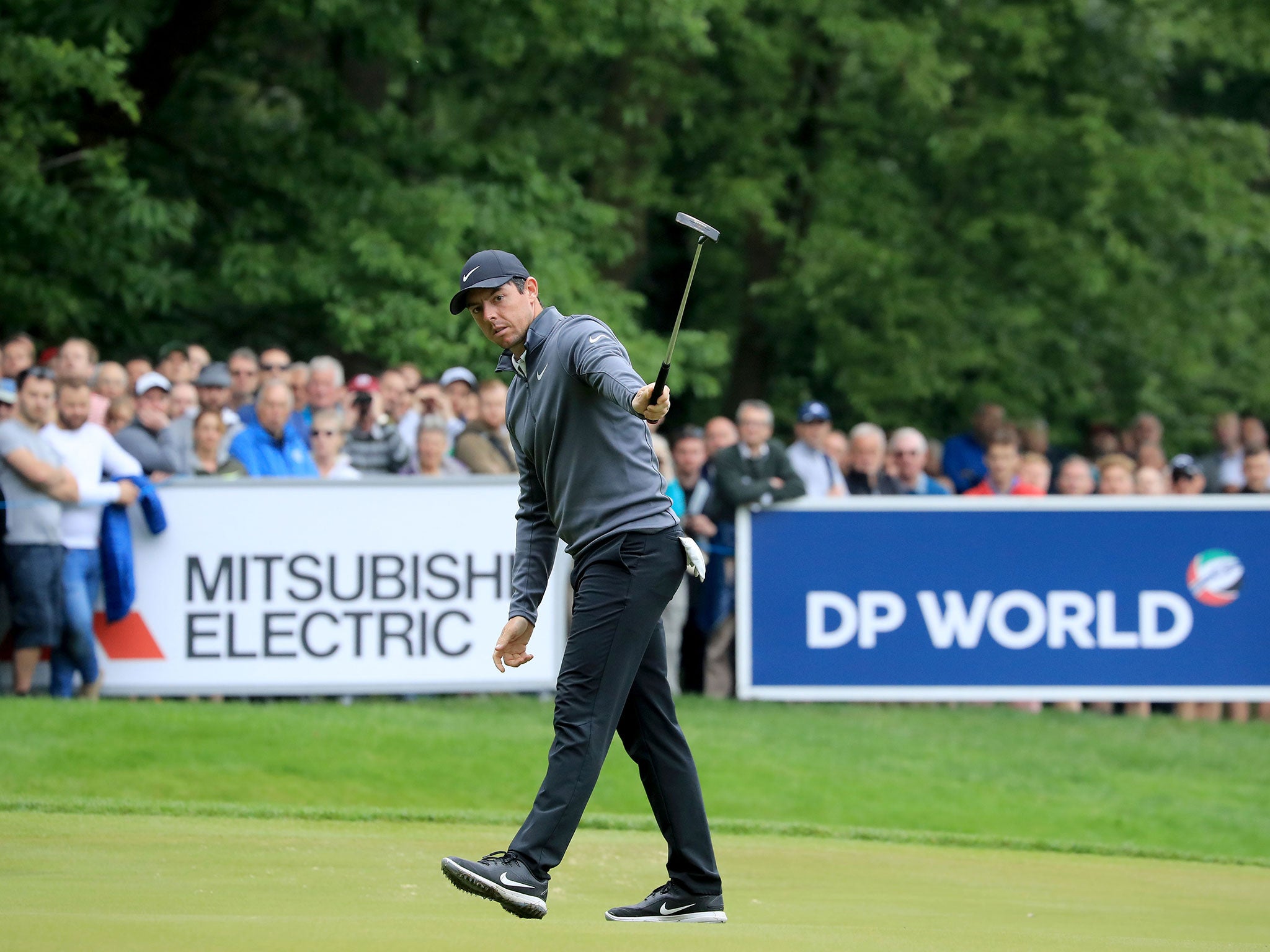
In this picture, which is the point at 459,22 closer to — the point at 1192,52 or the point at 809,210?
the point at 809,210

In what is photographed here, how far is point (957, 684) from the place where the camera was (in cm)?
1279

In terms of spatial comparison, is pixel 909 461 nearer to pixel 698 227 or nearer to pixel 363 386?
pixel 363 386

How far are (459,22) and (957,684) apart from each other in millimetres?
9290

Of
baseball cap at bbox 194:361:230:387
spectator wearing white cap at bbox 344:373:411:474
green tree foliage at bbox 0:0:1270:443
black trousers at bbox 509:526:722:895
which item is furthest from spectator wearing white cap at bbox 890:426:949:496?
black trousers at bbox 509:526:722:895

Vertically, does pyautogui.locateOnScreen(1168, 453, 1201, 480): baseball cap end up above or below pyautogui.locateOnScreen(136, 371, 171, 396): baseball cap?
below

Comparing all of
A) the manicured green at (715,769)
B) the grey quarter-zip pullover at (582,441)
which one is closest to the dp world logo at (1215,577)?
the manicured green at (715,769)

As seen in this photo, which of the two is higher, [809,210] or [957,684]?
[809,210]

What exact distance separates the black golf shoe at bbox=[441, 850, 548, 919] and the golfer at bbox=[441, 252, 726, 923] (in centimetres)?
7

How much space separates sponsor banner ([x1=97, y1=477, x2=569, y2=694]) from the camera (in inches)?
466

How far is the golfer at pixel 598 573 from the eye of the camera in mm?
5488

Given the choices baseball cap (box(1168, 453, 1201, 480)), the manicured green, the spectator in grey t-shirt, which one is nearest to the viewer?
the manicured green

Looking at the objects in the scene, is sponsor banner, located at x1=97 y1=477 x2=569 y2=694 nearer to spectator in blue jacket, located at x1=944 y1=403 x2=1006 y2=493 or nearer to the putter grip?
spectator in blue jacket, located at x1=944 y1=403 x2=1006 y2=493

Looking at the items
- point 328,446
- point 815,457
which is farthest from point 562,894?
point 815,457

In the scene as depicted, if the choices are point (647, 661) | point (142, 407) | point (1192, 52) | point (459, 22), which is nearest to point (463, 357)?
point (459, 22)
